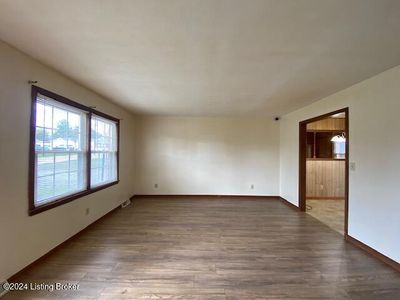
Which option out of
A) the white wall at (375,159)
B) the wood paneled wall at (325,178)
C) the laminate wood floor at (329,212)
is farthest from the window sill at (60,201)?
the wood paneled wall at (325,178)

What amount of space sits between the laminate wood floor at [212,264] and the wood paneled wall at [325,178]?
2341mm

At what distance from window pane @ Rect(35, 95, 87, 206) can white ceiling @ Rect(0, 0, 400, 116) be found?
553 mm

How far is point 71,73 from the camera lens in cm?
308

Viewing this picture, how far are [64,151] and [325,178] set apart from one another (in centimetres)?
634

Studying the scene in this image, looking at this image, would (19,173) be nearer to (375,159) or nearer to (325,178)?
(375,159)

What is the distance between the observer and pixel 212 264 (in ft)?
9.25

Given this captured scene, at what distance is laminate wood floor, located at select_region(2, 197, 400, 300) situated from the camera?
229 cm

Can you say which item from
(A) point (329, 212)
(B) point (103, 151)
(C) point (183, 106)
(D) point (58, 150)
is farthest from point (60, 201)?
(A) point (329, 212)

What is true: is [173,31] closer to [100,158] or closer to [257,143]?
[100,158]

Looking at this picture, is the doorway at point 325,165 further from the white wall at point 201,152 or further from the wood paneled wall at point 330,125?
the white wall at point 201,152

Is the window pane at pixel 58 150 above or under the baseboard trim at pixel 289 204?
above

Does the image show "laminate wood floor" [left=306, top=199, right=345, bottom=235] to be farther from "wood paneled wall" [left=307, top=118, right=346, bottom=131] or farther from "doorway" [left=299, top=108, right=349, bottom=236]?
"wood paneled wall" [left=307, top=118, right=346, bottom=131]

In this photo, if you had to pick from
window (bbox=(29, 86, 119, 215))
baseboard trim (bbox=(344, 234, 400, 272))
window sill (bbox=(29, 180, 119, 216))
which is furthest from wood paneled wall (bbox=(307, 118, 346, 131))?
A: window sill (bbox=(29, 180, 119, 216))

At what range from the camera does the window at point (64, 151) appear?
2771 mm
